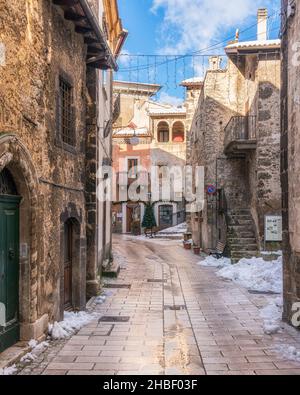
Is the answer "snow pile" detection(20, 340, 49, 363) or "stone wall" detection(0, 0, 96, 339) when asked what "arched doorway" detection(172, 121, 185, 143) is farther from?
"snow pile" detection(20, 340, 49, 363)

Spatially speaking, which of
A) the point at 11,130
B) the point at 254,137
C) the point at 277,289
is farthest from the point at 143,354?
the point at 254,137

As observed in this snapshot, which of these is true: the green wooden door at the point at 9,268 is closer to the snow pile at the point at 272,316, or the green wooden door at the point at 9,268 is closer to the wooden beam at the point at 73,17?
the wooden beam at the point at 73,17

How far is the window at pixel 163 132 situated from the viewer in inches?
1632

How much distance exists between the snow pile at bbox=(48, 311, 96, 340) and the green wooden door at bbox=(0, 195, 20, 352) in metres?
0.85

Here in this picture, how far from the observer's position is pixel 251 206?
19.5 metres

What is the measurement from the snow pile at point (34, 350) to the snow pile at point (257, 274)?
7.10 meters

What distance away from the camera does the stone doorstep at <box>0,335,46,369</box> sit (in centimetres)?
572

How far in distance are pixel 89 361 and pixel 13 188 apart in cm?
274

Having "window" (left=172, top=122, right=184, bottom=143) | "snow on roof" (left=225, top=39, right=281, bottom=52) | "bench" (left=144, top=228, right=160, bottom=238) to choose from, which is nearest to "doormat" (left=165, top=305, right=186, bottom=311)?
"snow on roof" (left=225, top=39, right=281, bottom=52)

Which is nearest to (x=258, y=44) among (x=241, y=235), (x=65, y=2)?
(x=241, y=235)

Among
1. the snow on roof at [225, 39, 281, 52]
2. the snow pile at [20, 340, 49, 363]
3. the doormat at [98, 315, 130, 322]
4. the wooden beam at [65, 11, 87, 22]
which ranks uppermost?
the snow on roof at [225, 39, 281, 52]

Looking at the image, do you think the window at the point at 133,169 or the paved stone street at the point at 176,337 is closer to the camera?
the paved stone street at the point at 176,337

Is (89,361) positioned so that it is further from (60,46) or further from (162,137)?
(162,137)

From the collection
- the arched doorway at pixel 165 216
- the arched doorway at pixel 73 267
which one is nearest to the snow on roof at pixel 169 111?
the arched doorway at pixel 165 216
